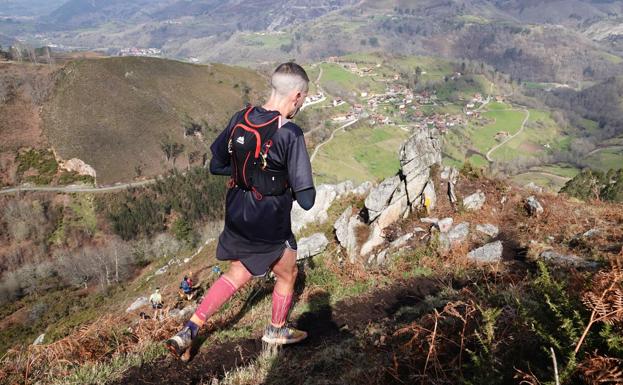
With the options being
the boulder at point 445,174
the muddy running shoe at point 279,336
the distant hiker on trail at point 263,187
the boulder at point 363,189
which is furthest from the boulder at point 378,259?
the boulder at point 363,189

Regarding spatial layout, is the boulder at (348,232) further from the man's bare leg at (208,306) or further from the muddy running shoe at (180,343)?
the muddy running shoe at (180,343)

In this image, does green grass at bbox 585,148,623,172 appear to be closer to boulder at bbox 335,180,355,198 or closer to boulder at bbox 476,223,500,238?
boulder at bbox 335,180,355,198

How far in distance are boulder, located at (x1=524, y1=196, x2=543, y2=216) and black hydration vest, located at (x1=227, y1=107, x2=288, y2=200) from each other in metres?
9.26

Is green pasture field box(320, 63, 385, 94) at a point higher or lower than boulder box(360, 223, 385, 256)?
lower

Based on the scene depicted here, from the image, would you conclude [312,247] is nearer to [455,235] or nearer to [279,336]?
[455,235]

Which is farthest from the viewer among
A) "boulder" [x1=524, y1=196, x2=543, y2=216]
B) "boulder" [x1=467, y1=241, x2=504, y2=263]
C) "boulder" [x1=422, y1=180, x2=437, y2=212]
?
"boulder" [x1=422, y1=180, x2=437, y2=212]

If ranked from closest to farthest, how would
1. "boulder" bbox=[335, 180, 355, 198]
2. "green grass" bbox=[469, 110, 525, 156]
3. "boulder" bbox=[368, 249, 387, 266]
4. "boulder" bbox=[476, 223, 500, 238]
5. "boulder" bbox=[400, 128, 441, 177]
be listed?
"boulder" bbox=[368, 249, 387, 266] → "boulder" bbox=[476, 223, 500, 238] → "boulder" bbox=[400, 128, 441, 177] → "boulder" bbox=[335, 180, 355, 198] → "green grass" bbox=[469, 110, 525, 156]

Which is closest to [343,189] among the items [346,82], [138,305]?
[138,305]

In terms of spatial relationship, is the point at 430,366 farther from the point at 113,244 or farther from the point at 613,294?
the point at 113,244

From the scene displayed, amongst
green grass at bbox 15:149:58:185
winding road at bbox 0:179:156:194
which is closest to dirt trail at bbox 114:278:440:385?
winding road at bbox 0:179:156:194

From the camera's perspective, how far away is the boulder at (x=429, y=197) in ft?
38.5

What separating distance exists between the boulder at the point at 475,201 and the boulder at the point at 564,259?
3.66 meters

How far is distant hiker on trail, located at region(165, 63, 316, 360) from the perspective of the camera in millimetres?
3600

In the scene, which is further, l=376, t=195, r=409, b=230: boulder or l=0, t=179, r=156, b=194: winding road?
l=0, t=179, r=156, b=194: winding road
